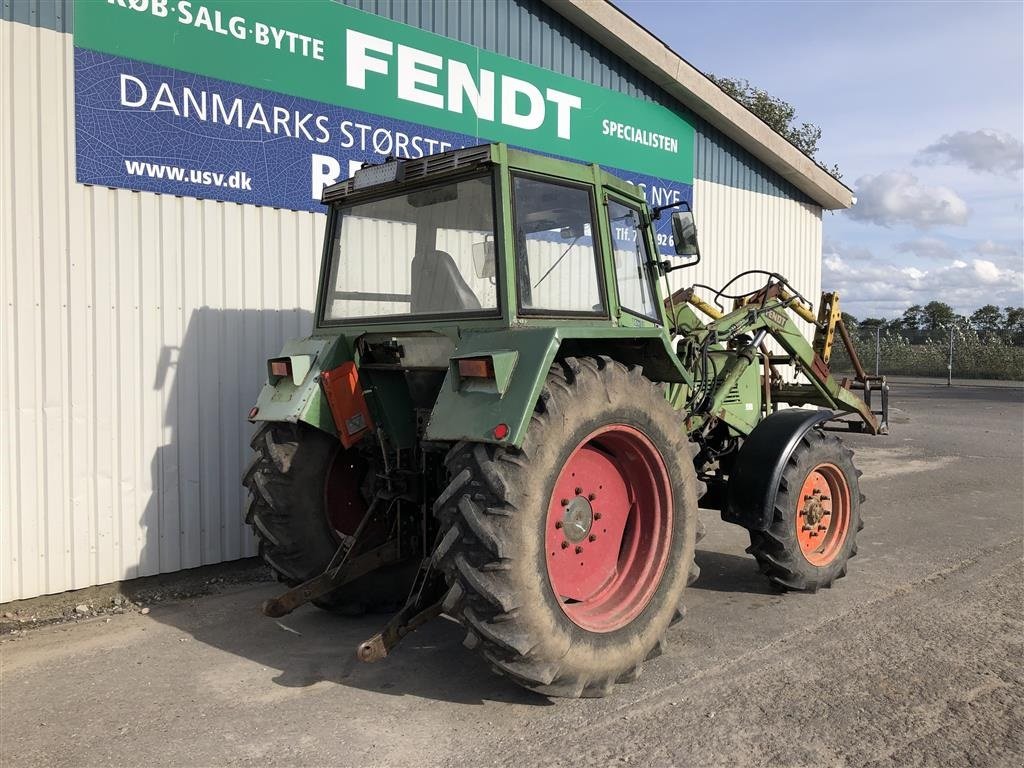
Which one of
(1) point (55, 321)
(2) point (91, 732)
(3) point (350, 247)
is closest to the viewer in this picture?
(2) point (91, 732)

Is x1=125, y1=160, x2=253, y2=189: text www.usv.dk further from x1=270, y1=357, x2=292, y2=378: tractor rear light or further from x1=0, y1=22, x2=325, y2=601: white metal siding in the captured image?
x1=270, y1=357, x2=292, y2=378: tractor rear light

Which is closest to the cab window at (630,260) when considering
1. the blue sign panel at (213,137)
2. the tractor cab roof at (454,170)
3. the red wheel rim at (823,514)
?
the tractor cab roof at (454,170)

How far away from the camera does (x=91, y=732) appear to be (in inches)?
149

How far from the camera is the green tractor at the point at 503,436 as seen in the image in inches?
144

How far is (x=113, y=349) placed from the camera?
18.7 feet

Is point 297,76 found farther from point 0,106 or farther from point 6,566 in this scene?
point 6,566

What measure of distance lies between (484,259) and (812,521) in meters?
3.15

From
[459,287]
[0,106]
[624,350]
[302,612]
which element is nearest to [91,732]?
[302,612]

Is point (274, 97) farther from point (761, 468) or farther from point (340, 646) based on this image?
point (761, 468)

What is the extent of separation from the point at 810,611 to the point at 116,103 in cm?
577

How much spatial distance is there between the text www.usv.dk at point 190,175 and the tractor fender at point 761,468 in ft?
13.9

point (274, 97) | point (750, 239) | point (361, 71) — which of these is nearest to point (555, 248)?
point (274, 97)

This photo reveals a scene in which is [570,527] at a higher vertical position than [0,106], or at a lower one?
lower

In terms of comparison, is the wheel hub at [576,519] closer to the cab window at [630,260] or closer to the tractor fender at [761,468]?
the cab window at [630,260]
